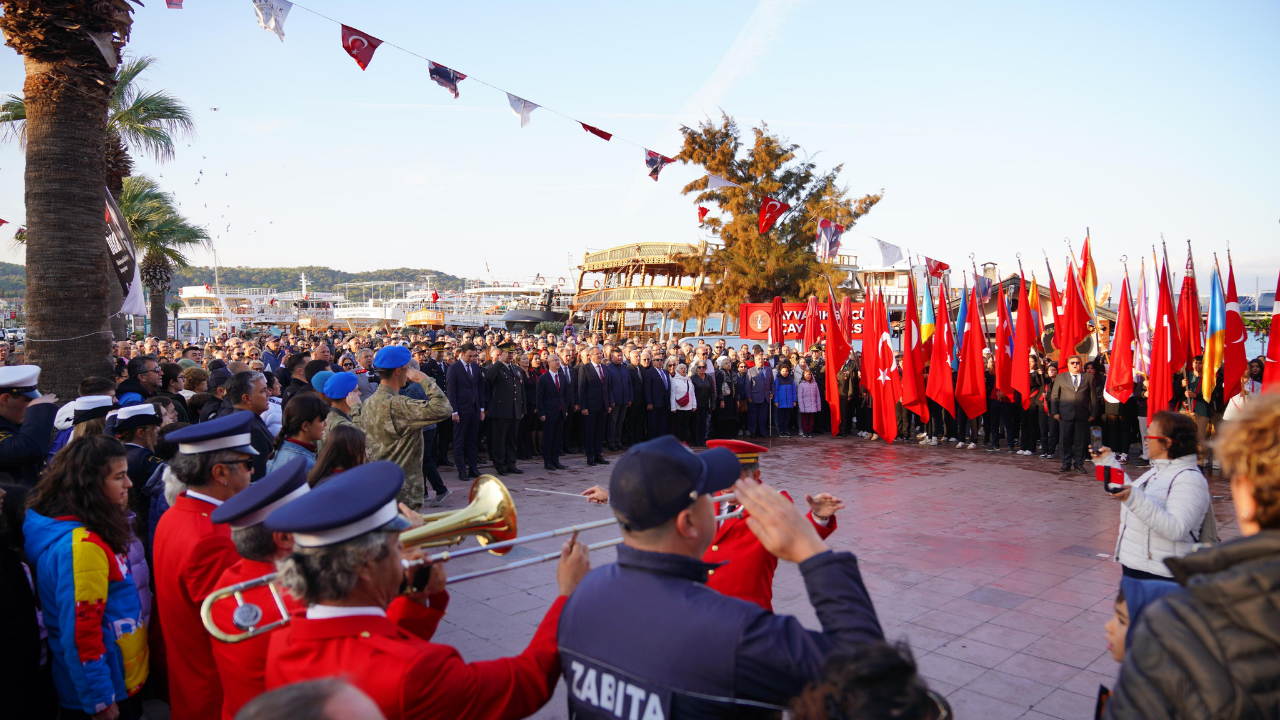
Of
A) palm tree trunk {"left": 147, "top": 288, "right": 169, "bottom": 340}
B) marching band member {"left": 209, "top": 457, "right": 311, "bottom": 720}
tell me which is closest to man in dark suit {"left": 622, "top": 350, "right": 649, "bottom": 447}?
marching band member {"left": 209, "top": 457, "right": 311, "bottom": 720}

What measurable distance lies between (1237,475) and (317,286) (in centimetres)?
19910

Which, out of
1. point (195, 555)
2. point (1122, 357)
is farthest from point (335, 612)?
point (1122, 357)

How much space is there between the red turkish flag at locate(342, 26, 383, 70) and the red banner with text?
35.5ft

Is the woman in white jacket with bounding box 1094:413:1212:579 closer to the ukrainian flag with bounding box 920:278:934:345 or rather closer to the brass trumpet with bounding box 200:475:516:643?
the brass trumpet with bounding box 200:475:516:643

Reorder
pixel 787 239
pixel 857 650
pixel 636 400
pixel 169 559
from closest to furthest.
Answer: pixel 857 650
pixel 169 559
pixel 636 400
pixel 787 239

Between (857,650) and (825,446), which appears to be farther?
(825,446)

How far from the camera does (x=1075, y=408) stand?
1191 cm

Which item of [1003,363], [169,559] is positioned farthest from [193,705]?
[1003,363]

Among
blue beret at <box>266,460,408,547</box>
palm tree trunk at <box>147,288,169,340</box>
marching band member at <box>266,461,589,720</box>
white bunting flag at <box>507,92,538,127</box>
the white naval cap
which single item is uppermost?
white bunting flag at <box>507,92,538,127</box>

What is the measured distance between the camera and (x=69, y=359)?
21.8 ft

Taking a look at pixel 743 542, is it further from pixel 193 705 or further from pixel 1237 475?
pixel 193 705

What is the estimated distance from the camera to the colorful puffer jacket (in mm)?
2742

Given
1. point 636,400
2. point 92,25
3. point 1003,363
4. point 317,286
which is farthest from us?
point 317,286

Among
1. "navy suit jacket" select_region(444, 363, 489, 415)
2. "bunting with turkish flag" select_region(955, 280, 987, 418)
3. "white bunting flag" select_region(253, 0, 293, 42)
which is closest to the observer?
"white bunting flag" select_region(253, 0, 293, 42)
